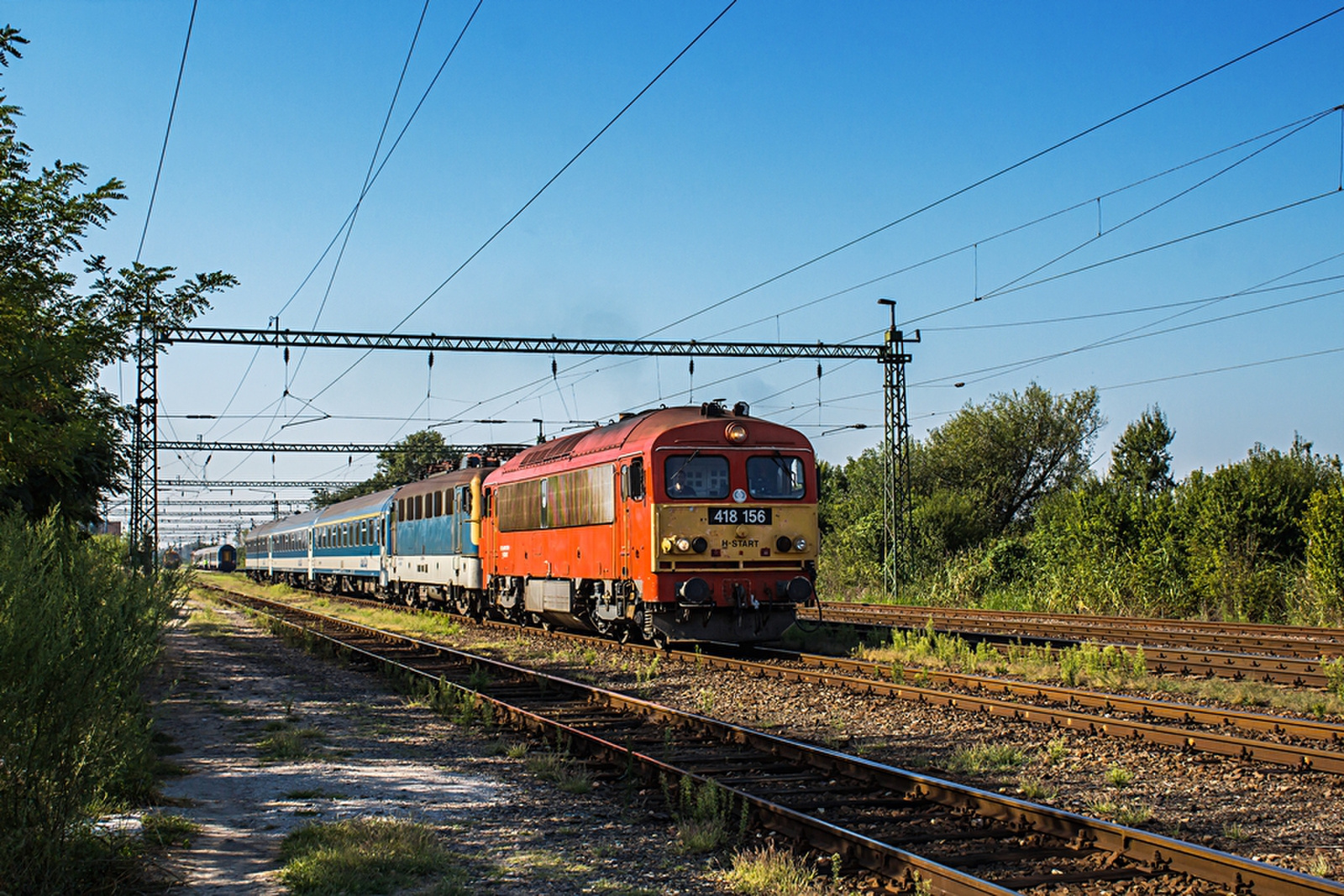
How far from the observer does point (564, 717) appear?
39.4ft

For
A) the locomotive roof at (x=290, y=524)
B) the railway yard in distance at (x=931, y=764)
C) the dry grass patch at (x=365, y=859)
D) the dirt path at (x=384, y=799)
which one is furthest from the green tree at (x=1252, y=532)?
the locomotive roof at (x=290, y=524)

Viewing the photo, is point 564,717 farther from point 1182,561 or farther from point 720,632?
point 1182,561

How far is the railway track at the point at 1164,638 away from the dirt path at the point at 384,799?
290 inches

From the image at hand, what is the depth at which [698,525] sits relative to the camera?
1680cm

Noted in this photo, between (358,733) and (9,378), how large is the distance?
5.85m

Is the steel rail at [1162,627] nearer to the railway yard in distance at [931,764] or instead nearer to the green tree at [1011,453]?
the railway yard in distance at [931,764]

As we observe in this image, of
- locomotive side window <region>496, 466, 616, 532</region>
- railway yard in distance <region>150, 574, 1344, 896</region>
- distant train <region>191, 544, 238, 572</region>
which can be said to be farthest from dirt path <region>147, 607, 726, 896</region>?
distant train <region>191, 544, 238, 572</region>

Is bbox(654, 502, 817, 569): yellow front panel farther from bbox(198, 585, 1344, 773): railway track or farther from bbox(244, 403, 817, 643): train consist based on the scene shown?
bbox(198, 585, 1344, 773): railway track

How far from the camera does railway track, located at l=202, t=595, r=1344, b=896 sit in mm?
5930

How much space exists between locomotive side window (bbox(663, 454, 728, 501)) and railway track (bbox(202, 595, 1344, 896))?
484cm

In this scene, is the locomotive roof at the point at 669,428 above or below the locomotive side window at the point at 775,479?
above

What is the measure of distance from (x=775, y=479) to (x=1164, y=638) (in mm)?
6901

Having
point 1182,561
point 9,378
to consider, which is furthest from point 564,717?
point 1182,561

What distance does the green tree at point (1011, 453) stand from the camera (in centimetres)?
4878
